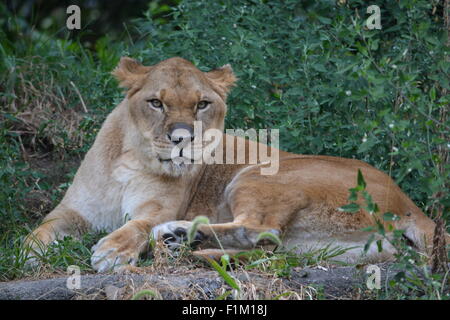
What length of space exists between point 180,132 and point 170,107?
0.65 ft

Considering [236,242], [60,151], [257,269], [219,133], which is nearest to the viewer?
[257,269]

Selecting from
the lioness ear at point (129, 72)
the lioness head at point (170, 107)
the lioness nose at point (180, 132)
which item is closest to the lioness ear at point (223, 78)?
the lioness head at point (170, 107)

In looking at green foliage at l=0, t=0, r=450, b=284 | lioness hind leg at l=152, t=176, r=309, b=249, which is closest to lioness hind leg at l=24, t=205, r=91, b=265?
green foliage at l=0, t=0, r=450, b=284

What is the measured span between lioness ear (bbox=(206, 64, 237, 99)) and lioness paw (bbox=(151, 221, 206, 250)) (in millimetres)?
1048

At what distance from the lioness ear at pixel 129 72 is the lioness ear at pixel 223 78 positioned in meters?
0.40

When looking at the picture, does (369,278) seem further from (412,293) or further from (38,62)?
(38,62)

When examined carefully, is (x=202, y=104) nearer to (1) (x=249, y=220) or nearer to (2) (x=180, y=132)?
(2) (x=180, y=132)

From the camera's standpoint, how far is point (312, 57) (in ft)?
18.4

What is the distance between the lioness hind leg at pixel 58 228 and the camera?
4683mm

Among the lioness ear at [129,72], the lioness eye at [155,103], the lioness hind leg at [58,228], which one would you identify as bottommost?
the lioness hind leg at [58,228]

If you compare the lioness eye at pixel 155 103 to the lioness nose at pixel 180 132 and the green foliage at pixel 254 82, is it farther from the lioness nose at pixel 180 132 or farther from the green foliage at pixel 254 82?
the green foliage at pixel 254 82

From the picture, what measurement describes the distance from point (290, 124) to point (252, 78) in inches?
19.4

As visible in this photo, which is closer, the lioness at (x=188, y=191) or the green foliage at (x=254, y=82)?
the lioness at (x=188, y=191)

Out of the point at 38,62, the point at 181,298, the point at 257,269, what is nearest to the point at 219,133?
the point at 257,269
